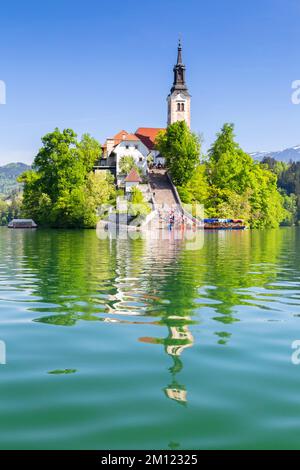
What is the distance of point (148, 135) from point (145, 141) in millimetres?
5058

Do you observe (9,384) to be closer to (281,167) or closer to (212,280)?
(212,280)

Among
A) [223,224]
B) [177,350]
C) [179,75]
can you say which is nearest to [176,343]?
[177,350]

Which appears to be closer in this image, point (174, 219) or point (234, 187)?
point (174, 219)

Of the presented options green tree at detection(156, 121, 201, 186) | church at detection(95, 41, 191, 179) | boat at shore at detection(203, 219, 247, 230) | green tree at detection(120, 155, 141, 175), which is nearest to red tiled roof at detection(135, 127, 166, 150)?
church at detection(95, 41, 191, 179)

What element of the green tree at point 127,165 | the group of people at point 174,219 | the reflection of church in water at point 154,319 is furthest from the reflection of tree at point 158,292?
the green tree at point 127,165

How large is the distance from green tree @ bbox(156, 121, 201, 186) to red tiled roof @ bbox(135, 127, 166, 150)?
22741mm

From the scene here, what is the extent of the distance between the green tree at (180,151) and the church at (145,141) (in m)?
10.2

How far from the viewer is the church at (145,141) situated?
106 m

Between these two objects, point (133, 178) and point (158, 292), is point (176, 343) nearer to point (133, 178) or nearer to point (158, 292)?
point (158, 292)

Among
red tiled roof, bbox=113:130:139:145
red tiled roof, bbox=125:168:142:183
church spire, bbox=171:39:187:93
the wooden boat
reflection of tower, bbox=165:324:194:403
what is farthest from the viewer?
church spire, bbox=171:39:187:93

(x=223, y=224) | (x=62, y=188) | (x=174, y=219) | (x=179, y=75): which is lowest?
(x=223, y=224)

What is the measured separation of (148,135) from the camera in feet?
403

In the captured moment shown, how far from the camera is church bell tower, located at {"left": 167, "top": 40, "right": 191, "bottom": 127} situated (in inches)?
4855

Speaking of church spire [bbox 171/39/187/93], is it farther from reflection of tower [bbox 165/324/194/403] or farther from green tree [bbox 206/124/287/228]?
reflection of tower [bbox 165/324/194/403]
